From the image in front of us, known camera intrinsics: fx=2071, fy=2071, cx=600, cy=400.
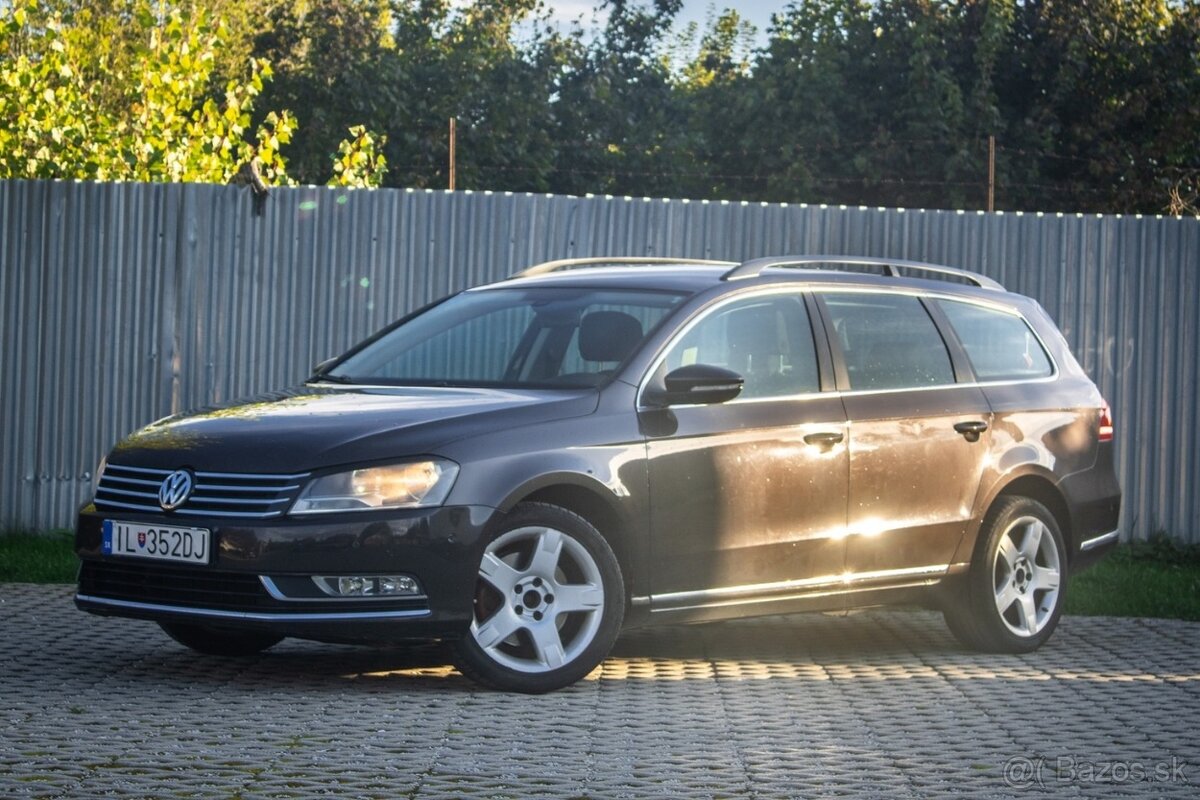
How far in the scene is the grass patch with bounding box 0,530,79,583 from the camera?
11273 millimetres

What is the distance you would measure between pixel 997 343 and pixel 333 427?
3.67 m

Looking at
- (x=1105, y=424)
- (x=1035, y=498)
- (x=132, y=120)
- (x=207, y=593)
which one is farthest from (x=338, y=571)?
(x=132, y=120)

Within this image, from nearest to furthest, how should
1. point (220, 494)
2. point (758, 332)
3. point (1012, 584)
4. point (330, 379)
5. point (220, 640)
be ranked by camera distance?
point (220, 494), point (220, 640), point (758, 332), point (330, 379), point (1012, 584)

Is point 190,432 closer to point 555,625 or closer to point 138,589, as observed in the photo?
point 138,589

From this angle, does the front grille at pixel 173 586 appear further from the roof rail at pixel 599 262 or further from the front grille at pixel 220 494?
the roof rail at pixel 599 262

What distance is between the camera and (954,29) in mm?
37844

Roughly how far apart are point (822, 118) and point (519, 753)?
3196cm

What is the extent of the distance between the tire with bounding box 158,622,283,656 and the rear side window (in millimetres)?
3465

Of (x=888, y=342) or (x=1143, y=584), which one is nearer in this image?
(x=888, y=342)

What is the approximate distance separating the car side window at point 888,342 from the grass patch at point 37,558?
15.2ft

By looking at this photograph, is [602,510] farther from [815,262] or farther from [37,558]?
[37,558]

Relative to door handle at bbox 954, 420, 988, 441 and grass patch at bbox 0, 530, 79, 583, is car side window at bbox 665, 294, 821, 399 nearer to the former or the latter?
door handle at bbox 954, 420, 988, 441

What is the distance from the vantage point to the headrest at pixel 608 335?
27.3ft

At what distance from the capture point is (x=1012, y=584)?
31.1ft
